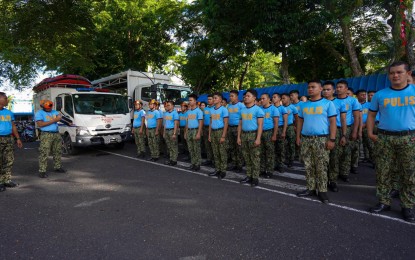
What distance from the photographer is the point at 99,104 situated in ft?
31.7

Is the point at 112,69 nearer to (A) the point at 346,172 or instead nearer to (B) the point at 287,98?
(B) the point at 287,98

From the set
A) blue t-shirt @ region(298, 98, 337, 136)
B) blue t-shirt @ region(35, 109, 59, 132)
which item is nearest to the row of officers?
blue t-shirt @ region(298, 98, 337, 136)

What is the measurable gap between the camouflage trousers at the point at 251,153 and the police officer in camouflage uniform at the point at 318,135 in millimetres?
1031

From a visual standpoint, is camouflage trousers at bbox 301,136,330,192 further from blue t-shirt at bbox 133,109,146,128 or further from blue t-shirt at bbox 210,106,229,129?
blue t-shirt at bbox 133,109,146,128

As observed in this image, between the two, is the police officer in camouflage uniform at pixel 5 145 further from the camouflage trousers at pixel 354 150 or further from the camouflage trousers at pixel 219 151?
the camouflage trousers at pixel 354 150

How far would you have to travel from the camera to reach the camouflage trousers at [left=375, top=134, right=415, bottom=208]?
3.59 m

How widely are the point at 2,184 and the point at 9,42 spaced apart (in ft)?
27.9

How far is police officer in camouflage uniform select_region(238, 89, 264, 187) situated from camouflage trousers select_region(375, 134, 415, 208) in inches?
80.8

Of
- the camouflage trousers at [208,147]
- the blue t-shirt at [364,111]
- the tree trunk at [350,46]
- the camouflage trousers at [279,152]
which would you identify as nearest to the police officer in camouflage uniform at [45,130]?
the camouflage trousers at [208,147]

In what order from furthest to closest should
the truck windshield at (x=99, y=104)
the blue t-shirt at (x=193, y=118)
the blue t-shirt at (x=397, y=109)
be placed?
the truck windshield at (x=99, y=104) → the blue t-shirt at (x=193, y=118) → the blue t-shirt at (x=397, y=109)

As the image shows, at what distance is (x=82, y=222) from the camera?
379cm

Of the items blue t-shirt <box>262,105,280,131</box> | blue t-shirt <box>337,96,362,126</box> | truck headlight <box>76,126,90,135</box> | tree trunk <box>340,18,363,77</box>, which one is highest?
tree trunk <box>340,18,363,77</box>

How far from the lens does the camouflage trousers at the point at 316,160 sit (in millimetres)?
4371

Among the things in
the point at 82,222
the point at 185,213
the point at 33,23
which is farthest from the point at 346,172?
the point at 33,23
